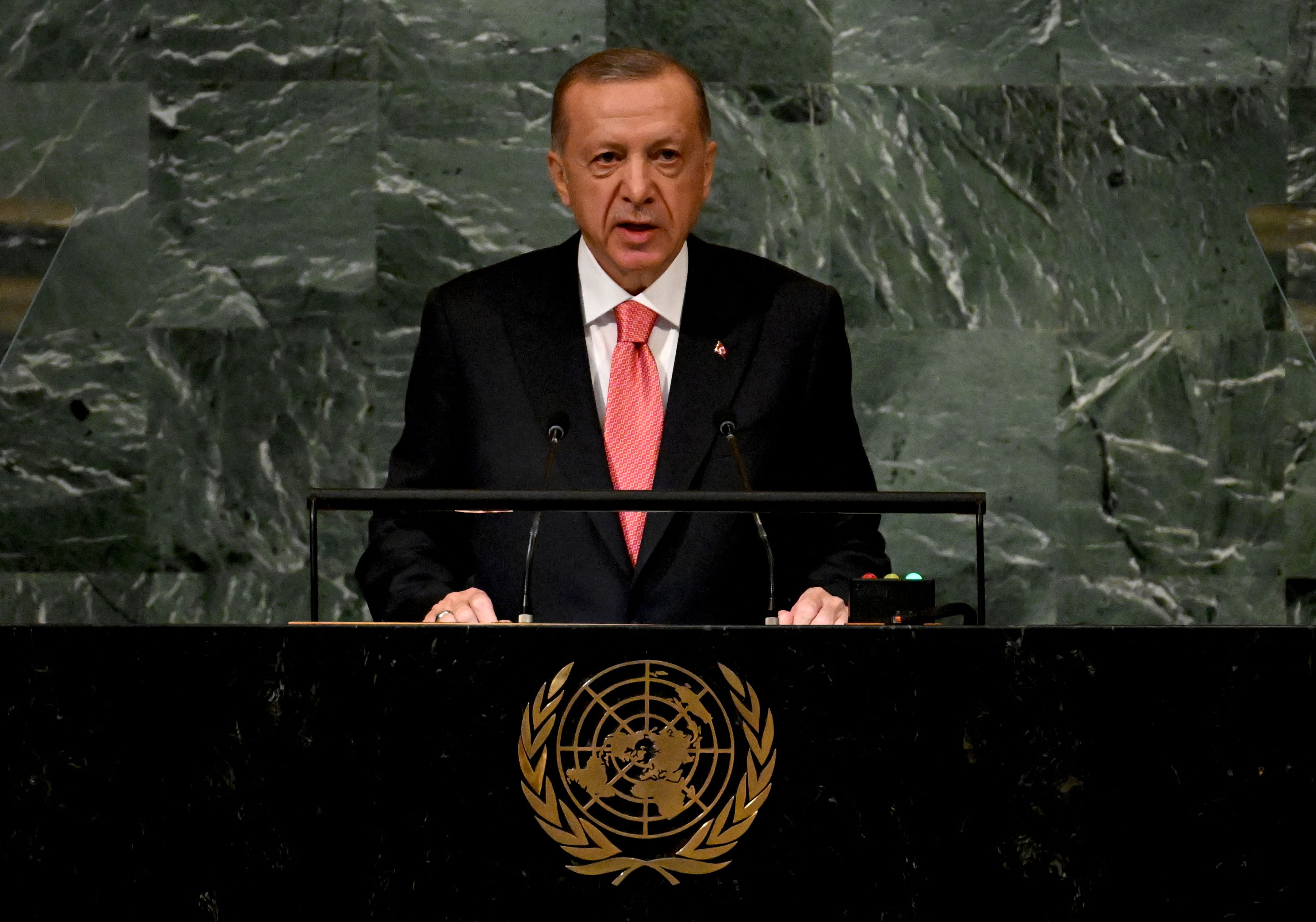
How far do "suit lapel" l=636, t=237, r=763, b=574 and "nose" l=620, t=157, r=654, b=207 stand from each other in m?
0.17

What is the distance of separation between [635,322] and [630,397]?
164 mm

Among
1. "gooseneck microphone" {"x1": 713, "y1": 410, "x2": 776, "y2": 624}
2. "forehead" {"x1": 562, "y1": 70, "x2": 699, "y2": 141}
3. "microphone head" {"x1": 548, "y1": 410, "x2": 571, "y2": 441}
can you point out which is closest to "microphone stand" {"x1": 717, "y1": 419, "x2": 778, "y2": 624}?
"gooseneck microphone" {"x1": 713, "y1": 410, "x2": 776, "y2": 624}

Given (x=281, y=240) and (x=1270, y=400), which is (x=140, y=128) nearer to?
(x=281, y=240)

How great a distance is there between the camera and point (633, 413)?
2.81 m

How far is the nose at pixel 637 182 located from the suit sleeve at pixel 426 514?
16.2 inches

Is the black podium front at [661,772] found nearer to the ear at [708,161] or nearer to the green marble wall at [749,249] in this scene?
the ear at [708,161]

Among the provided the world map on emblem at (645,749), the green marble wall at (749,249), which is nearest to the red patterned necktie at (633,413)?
the world map on emblem at (645,749)

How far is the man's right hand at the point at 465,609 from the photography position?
7.13 feet

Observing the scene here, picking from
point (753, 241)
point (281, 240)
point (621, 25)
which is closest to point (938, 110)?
point (753, 241)

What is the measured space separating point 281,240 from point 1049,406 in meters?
2.08

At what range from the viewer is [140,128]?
3.98 metres

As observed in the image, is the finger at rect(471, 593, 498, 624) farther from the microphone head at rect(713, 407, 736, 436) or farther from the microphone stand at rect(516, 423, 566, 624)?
the microphone head at rect(713, 407, 736, 436)

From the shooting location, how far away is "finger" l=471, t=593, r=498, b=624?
2.16 meters

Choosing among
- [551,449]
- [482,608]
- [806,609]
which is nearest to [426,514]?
[551,449]
